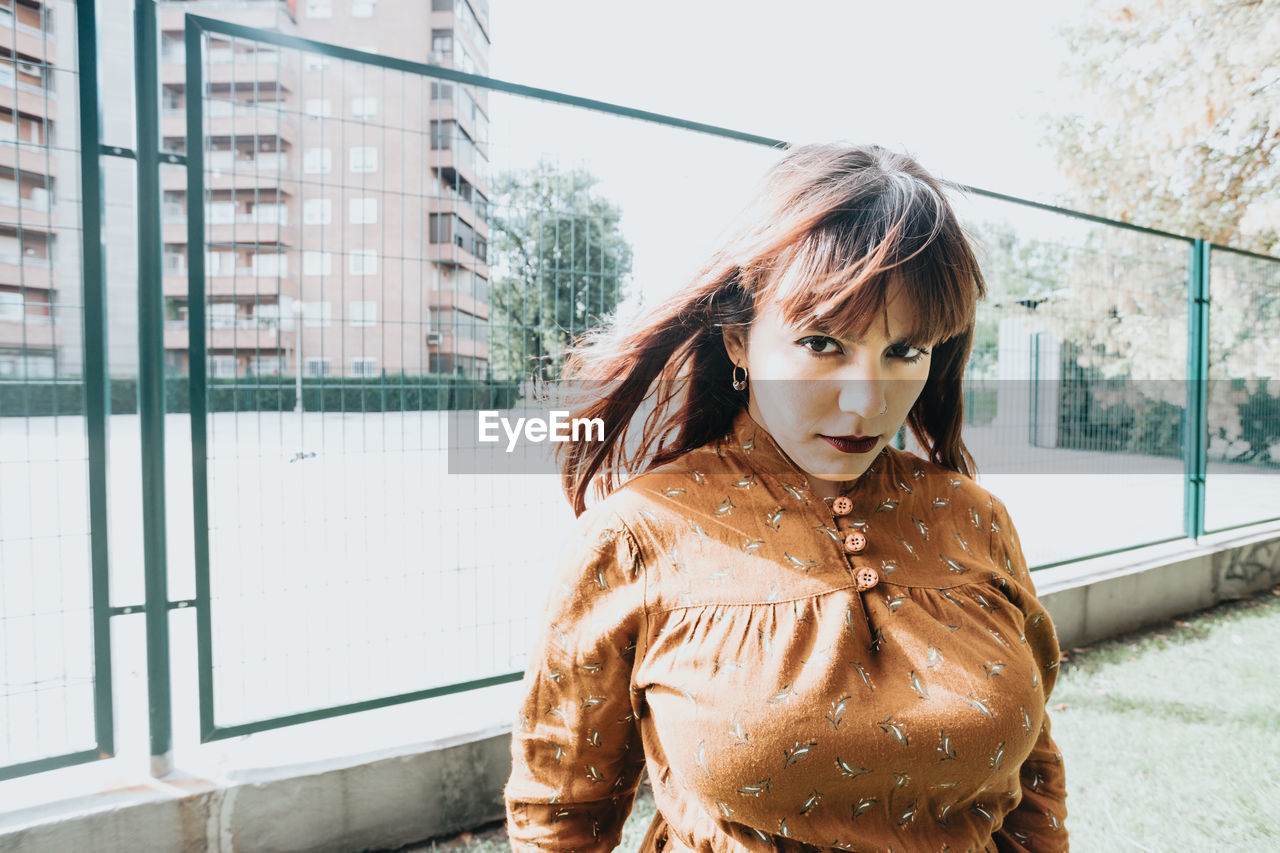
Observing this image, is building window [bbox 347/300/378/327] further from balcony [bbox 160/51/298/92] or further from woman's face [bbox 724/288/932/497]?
woman's face [bbox 724/288/932/497]

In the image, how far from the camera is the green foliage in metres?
1.78

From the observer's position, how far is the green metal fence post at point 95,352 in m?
1.70

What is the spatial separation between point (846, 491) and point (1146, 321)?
172 inches

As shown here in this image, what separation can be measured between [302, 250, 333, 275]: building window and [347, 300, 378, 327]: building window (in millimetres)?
124

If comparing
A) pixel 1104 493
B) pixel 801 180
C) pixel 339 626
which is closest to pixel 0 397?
pixel 339 626

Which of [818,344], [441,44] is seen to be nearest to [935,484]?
[818,344]

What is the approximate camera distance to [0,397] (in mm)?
1754

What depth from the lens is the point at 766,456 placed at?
1023mm

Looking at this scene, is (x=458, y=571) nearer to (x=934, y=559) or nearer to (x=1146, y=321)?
(x=934, y=559)

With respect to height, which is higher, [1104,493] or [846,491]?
[846,491]

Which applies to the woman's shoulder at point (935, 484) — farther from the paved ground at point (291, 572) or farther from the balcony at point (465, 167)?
the balcony at point (465, 167)

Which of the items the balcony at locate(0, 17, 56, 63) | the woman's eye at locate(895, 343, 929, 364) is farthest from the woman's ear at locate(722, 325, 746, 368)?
the balcony at locate(0, 17, 56, 63)

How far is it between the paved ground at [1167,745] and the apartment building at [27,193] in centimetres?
174

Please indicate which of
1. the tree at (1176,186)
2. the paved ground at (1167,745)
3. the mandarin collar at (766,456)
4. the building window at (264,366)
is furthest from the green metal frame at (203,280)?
the tree at (1176,186)
